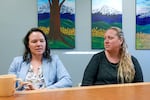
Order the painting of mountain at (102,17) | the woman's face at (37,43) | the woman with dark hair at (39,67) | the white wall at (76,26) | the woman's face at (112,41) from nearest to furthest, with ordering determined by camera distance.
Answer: the woman with dark hair at (39,67), the woman's face at (37,43), the woman's face at (112,41), the white wall at (76,26), the painting of mountain at (102,17)

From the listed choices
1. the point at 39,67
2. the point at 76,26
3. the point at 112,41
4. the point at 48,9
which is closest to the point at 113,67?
the point at 112,41

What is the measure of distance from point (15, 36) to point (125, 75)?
177 cm

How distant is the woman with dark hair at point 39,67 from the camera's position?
7.17 feet

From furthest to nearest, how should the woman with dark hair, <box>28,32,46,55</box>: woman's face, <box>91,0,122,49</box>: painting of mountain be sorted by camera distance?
<box>91,0,122,49</box>: painting of mountain < <box>28,32,46,55</box>: woman's face < the woman with dark hair

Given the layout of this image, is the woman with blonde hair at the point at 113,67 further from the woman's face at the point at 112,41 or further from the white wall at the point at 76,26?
the white wall at the point at 76,26

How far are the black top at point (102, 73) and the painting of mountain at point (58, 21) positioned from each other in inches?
45.4

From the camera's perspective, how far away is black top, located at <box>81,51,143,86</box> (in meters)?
2.41

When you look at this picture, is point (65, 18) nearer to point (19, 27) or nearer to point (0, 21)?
point (19, 27)

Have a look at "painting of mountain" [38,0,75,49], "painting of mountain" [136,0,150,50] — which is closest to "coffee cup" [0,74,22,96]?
"painting of mountain" [38,0,75,49]

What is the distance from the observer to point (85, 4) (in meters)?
3.66

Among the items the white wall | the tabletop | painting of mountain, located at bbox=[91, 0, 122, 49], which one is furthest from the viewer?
painting of mountain, located at bbox=[91, 0, 122, 49]

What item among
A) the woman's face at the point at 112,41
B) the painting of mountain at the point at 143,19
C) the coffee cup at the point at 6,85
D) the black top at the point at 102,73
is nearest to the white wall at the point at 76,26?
the painting of mountain at the point at 143,19

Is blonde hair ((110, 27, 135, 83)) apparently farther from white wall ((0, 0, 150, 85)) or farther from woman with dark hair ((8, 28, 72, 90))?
white wall ((0, 0, 150, 85))

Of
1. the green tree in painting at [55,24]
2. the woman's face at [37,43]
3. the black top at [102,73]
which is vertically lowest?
the black top at [102,73]
